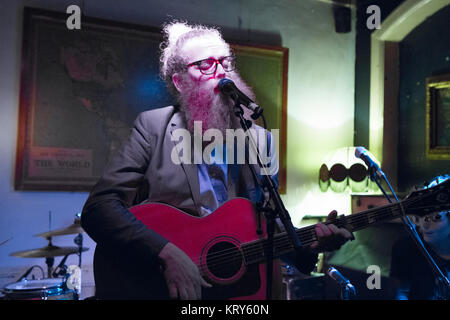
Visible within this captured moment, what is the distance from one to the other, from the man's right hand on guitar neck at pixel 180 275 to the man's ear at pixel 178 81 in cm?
98

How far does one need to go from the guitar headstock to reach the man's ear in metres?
1.32

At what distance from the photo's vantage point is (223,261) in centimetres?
202

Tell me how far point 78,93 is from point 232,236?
222 cm

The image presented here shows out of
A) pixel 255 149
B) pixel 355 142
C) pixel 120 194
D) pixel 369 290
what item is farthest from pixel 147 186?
pixel 355 142

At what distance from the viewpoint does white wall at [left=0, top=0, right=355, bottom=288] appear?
3.46m

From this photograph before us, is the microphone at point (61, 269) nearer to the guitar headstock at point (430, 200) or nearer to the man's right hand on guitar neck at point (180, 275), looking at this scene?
the man's right hand on guitar neck at point (180, 275)

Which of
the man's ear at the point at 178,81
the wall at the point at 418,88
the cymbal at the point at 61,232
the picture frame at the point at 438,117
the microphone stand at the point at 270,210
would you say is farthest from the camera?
the wall at the point at 418,88

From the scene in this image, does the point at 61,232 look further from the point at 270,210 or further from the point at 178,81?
the point at 270,210

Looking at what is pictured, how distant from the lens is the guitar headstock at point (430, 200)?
202cm

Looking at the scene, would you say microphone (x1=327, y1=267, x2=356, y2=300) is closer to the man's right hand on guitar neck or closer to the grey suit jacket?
the grey suit jacket

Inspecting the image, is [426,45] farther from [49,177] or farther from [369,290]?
[49,177]

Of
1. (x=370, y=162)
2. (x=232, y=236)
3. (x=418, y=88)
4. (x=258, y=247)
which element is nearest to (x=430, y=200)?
(x=370, y=162)

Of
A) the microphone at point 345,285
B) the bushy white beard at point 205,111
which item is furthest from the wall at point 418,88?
the bushy white beard at point 205,111

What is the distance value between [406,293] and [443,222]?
791 millimetres
